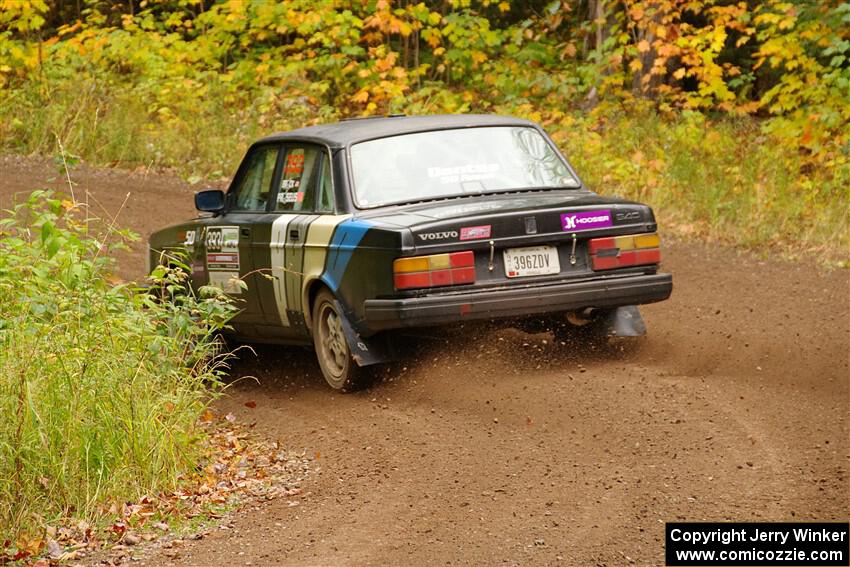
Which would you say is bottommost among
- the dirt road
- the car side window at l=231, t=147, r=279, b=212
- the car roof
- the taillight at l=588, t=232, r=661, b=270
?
the dirt road

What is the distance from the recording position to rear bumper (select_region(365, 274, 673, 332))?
23.2 ft

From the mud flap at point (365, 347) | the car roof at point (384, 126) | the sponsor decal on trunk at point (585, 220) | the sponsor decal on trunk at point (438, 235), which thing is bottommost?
the mud flap at point (365, 347)

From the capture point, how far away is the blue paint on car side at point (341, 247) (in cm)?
→ 740

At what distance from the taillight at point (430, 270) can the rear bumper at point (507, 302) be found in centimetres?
8

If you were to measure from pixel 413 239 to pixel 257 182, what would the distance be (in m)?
2.21

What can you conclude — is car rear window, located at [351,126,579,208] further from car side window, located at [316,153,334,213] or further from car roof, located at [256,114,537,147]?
car side window, located at [316,153,334,213]

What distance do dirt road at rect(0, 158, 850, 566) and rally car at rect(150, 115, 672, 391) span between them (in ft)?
1.26

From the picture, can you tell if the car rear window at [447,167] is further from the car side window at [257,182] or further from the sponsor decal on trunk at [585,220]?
the car side window at [257,182]

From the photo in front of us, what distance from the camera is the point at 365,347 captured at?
24.6 feet

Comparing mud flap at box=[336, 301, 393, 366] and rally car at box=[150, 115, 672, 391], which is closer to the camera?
rally car at box=[150, 115, 672, 391]

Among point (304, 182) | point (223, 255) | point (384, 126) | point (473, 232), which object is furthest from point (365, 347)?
point (223, 255)

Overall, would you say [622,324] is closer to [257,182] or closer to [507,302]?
[507,302]

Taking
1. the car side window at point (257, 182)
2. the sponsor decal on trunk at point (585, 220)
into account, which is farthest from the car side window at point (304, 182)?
the sponsor decal on trunk at point (585, 220)

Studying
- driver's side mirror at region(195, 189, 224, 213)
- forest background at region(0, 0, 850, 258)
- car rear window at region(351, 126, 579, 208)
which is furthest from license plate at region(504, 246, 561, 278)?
forest background at region(0, 0, 850, 258)
